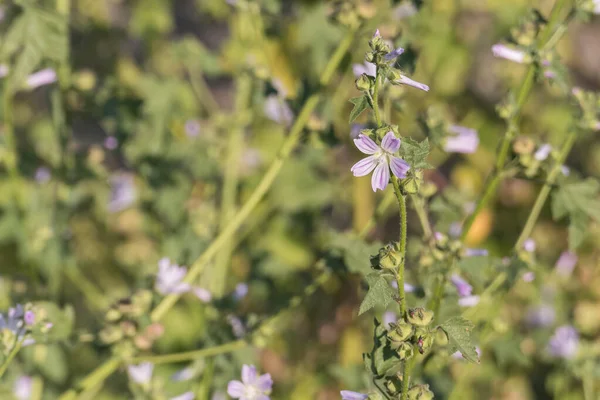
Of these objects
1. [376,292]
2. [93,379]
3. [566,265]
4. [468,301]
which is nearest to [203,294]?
[93,379]

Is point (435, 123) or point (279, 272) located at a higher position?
point (435, 123)

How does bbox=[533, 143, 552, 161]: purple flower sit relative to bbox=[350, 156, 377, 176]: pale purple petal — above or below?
below

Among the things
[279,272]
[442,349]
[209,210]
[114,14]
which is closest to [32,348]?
[209,210]

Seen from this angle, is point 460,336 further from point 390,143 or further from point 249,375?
point 249,375

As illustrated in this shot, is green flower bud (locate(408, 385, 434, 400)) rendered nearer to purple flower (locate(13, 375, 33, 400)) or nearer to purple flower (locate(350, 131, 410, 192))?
purple flower (locate(350, 131, 410, 192))

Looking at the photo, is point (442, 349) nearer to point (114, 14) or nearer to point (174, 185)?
point (174, 185)

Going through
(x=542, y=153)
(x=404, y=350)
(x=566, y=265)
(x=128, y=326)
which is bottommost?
(x=566, y=265)

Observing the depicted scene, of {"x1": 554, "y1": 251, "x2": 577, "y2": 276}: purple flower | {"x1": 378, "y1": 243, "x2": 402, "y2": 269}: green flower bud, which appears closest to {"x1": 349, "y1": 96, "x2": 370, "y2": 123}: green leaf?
{"x1": 378, "y1": 243, "x2": 402, "y2": 269}: green flower bud
